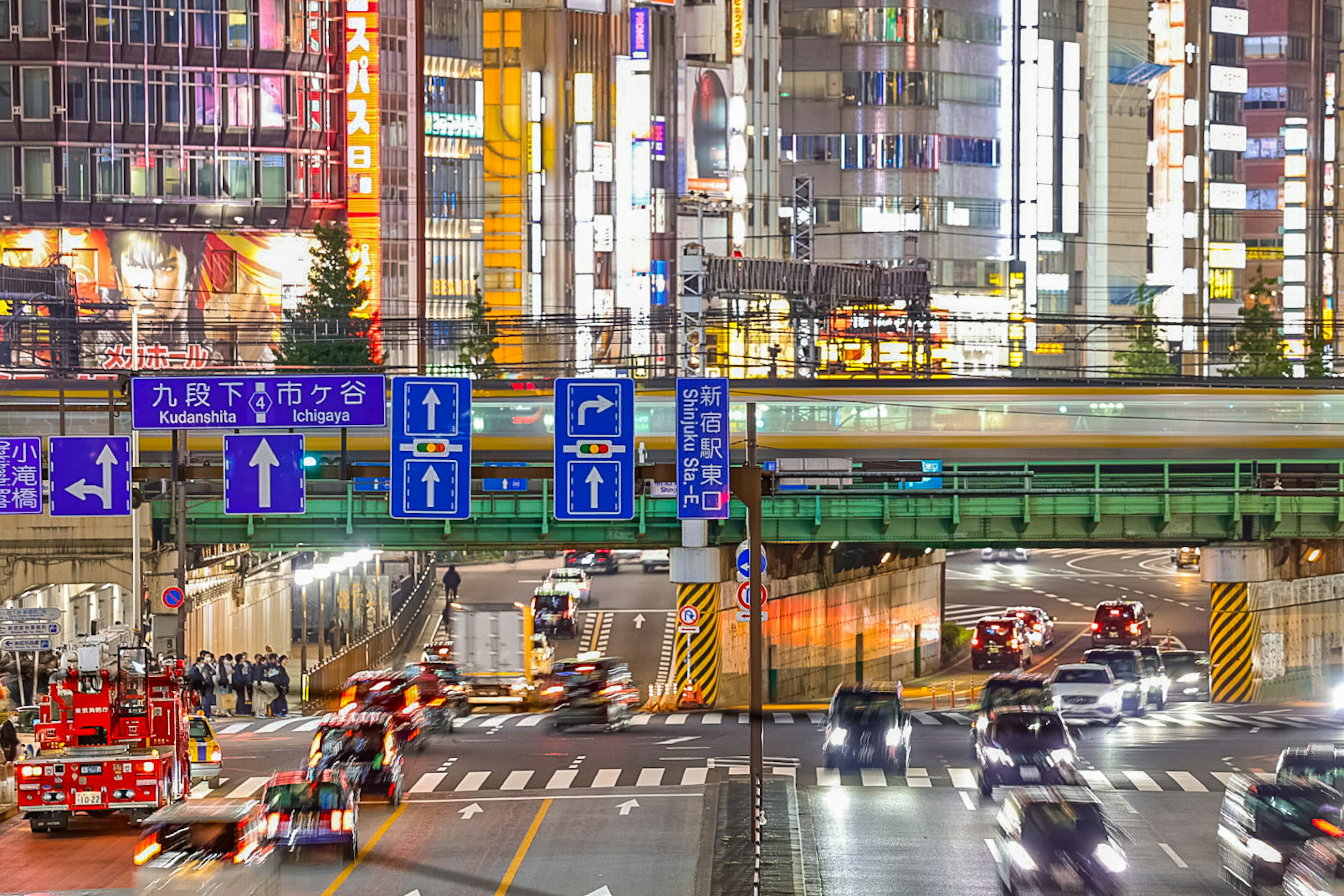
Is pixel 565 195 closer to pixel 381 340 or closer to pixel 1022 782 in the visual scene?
pixel 381 340

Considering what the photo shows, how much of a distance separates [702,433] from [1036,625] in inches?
1712

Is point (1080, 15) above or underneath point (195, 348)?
above

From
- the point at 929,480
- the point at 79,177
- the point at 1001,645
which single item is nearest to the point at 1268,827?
the point at 929,480

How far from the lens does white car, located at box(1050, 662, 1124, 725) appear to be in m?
48.4

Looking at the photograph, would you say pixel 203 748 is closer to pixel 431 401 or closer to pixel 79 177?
pixel 431 401

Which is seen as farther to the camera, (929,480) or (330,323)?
(330,323)

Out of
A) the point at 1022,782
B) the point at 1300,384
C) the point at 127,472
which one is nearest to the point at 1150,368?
the point at 1300,384

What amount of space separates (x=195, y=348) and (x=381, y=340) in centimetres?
1544

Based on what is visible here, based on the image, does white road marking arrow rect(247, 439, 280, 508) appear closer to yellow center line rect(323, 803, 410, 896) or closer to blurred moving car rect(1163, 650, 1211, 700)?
yellow center line rect(323, 803, 410, 896)

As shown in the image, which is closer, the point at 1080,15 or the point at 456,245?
the point at 1080,15

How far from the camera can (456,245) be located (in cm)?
12594

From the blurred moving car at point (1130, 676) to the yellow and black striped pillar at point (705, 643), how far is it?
35.7 ft

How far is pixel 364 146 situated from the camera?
3848 inches

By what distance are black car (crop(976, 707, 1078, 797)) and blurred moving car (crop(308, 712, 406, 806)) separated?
11.1 m
